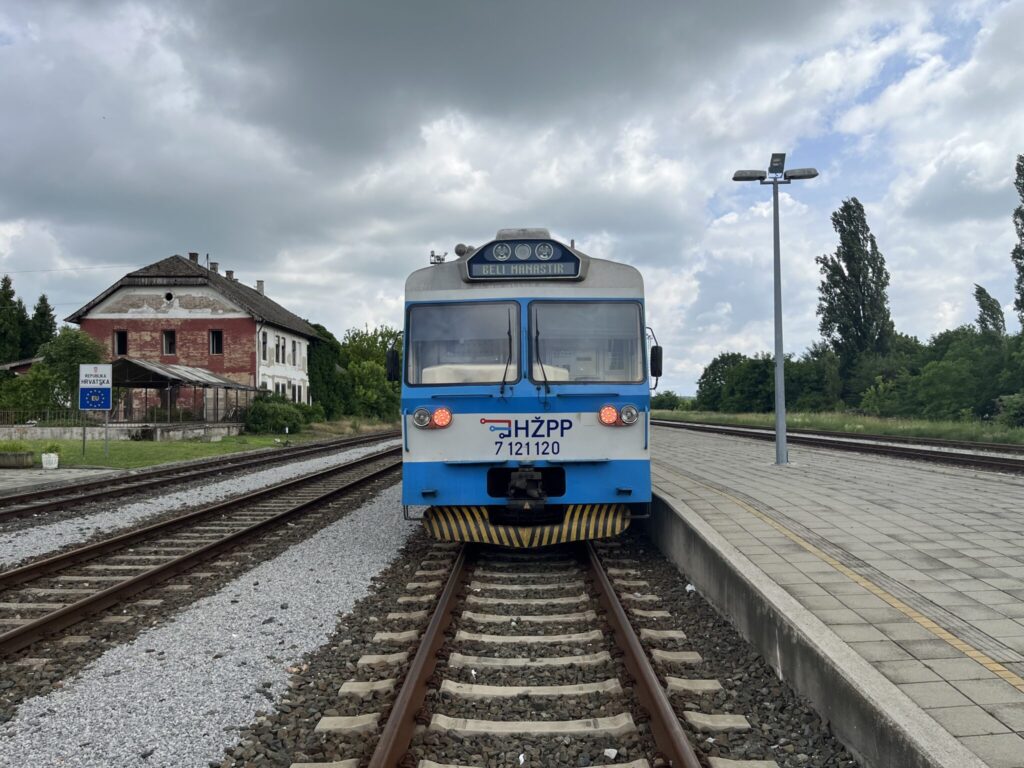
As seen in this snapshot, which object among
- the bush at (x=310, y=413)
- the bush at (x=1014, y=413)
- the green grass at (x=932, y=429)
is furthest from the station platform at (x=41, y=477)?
the bush at (x=1014, y=413)

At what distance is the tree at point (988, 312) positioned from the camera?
57.9 metres

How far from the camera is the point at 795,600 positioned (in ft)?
16.3

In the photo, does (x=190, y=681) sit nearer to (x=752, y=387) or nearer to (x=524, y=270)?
(x=524, y=270)

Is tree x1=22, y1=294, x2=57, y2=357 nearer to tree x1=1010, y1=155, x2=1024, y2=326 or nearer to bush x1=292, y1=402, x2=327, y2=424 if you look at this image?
bush x1=292, y1=402, x2=327, y2=424

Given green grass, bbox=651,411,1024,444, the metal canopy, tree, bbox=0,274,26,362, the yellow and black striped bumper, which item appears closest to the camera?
the yellow and black striped bumper

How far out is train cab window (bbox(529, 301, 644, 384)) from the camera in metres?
7.75

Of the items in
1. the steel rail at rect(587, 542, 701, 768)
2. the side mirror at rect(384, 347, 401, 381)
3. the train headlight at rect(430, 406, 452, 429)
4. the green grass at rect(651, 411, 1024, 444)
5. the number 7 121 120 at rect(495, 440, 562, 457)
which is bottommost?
the steel rail at rect(587, 542, 701, 768)

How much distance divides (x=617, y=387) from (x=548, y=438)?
33.6 inches

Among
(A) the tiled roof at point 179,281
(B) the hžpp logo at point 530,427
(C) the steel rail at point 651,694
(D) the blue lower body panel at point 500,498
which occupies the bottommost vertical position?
(C) the steel rail at point 651,694

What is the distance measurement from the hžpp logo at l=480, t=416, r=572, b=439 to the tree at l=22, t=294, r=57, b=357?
214 feet

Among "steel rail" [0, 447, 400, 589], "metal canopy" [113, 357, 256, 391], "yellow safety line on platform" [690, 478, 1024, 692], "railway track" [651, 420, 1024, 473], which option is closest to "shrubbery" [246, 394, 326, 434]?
"metal canopy" [113, 357, 256, 391]

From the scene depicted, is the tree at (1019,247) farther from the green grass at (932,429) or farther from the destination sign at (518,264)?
the destination sign at (518,264)

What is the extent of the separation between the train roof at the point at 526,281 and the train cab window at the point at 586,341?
133 mm

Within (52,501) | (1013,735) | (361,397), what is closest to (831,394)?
(361,397)
